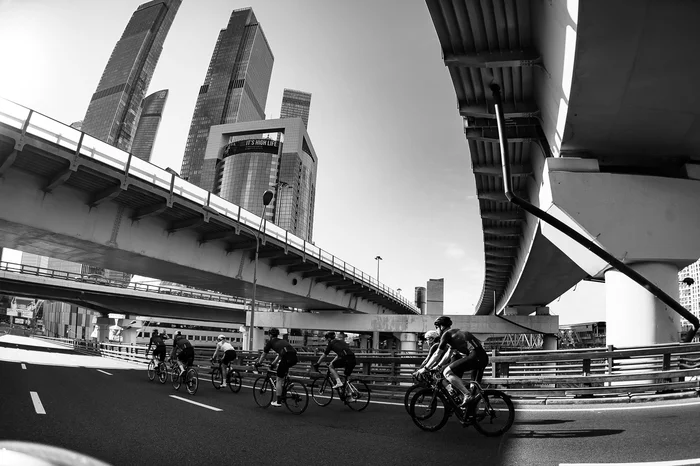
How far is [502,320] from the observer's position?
38562 millimetres

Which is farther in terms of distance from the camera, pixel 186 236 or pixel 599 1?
pixel 186 236

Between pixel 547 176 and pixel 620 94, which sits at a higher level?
pixel 620 94

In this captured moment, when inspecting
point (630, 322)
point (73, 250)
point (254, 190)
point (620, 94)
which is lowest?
point (630, 322)

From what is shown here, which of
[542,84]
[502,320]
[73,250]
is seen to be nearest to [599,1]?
[542,84]

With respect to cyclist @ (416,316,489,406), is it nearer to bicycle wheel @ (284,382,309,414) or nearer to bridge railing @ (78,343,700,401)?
bridge railing @ (78,343,700,401)

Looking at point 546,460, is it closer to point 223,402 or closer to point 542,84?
point 223,402

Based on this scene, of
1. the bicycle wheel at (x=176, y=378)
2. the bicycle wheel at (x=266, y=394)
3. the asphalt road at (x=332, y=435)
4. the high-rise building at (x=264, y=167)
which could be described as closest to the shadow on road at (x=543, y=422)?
the asphalt road at (x=332, y=435)

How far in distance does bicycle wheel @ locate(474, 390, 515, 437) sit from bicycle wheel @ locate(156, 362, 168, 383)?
12.6 m

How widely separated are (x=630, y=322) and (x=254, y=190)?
495 ft

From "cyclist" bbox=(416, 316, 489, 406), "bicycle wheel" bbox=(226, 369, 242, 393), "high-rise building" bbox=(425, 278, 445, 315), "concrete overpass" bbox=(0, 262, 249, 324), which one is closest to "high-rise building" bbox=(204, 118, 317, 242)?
"high-rise building" bbox=(425, 278, 445, 315)

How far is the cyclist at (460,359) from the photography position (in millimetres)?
7070

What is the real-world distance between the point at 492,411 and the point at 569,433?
1122 mm

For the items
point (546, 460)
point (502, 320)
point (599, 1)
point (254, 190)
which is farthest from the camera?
point (254, 190)

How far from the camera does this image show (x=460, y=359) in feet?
23.6
